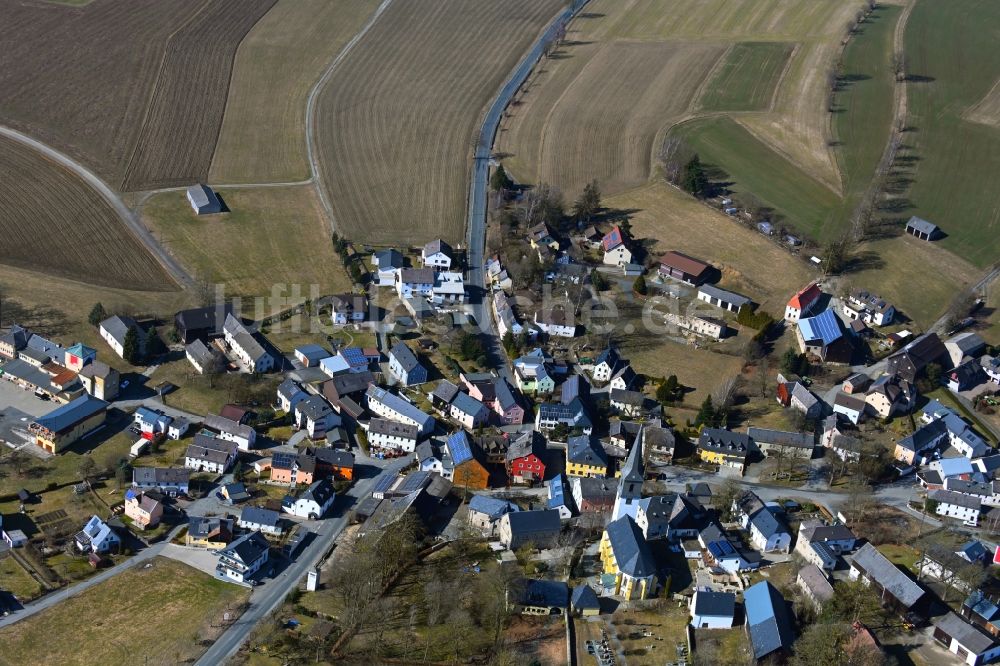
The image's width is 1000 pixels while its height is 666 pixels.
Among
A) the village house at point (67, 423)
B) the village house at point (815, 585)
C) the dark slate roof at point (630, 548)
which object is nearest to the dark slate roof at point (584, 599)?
the dark slate roof at point (630, 548)

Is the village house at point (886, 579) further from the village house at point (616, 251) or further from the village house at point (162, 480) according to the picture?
the village house at point (162, 480)

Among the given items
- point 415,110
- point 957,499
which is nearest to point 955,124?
point 415,110

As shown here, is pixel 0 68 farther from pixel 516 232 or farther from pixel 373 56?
pixel 516 232

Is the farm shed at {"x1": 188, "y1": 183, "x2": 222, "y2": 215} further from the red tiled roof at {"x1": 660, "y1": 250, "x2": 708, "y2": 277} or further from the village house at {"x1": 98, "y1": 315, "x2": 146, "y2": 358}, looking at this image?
the red tiled roof at {"x1": 660, "y1": 250, "x2": 708, "y2": 277}

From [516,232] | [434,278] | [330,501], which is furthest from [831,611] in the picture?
[516,232]

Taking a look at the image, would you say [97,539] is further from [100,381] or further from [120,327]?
[120,327]

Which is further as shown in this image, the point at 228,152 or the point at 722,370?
the point at 228,152
